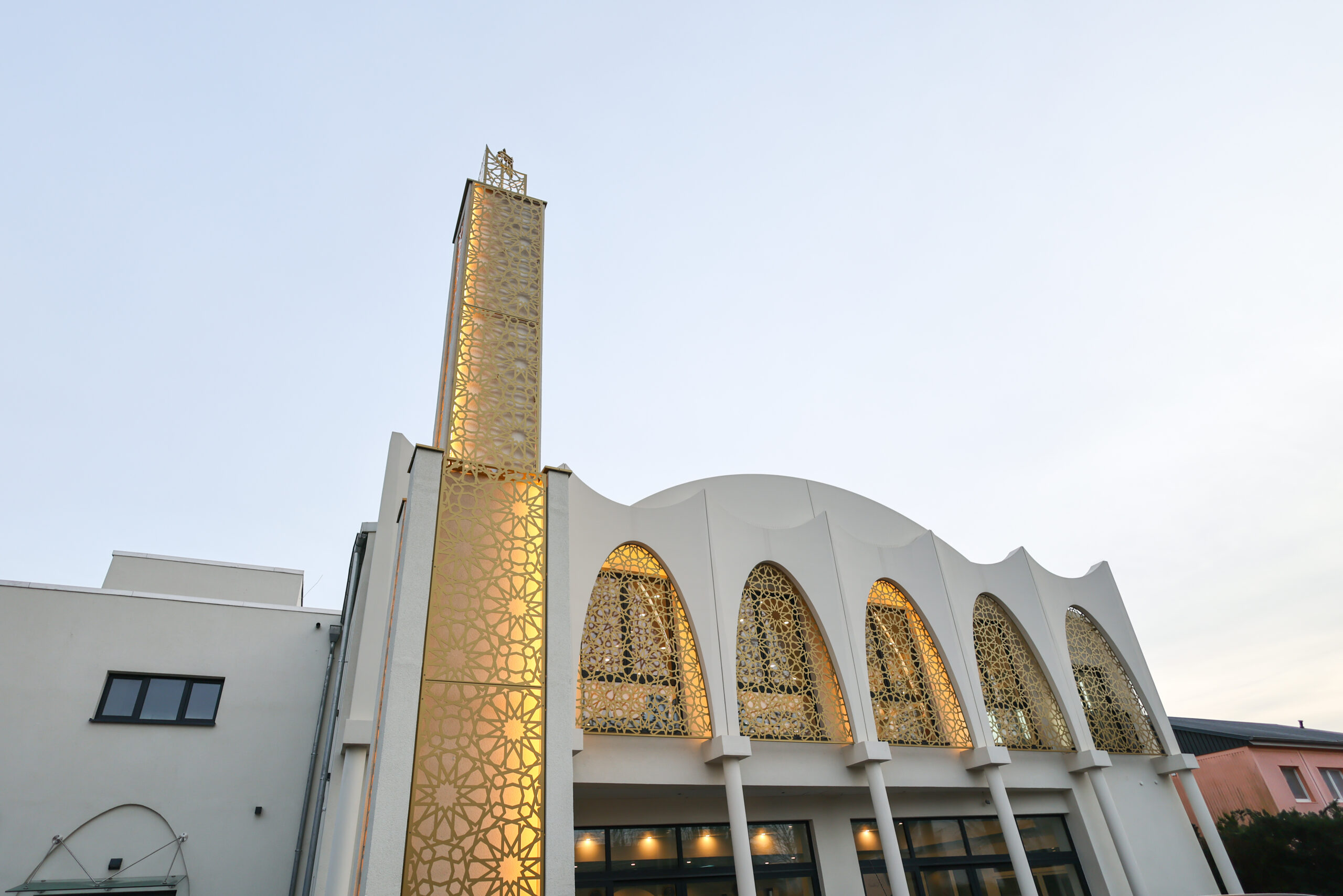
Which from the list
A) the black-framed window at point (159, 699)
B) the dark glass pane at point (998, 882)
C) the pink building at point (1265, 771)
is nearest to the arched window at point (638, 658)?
the black-framed window at point (159, 699)

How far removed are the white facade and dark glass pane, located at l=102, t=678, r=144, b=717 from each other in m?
0.20

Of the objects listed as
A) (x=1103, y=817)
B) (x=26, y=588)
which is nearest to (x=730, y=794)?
(x=1103, y=817)

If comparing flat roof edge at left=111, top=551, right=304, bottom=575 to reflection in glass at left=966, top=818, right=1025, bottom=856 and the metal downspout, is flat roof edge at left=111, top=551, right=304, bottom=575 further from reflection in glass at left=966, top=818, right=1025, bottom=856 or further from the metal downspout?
reflection in glass at left=966, top=818, right=1025, bottom=856

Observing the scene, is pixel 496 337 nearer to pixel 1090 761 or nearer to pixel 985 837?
pixel 985 837

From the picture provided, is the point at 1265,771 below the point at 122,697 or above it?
below

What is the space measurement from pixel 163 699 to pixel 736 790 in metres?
7.34

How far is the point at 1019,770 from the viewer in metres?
10.4

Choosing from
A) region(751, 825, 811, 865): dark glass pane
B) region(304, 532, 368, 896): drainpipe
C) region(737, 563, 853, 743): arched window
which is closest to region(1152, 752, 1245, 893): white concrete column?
region(751, 825, 811, 865): dark glass pane

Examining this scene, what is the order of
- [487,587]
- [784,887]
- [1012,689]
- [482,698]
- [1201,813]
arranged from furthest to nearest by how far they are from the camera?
[1201,813] → [1012,689] → [784,887] → [487,587] → [482,698]

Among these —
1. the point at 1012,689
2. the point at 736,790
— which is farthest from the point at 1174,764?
the point at 736,790

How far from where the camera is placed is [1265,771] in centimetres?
1495

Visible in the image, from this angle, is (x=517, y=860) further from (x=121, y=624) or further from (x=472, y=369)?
(x=121, y=624)

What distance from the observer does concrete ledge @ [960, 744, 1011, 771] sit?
9.33 m

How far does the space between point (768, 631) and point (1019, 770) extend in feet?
15.4
